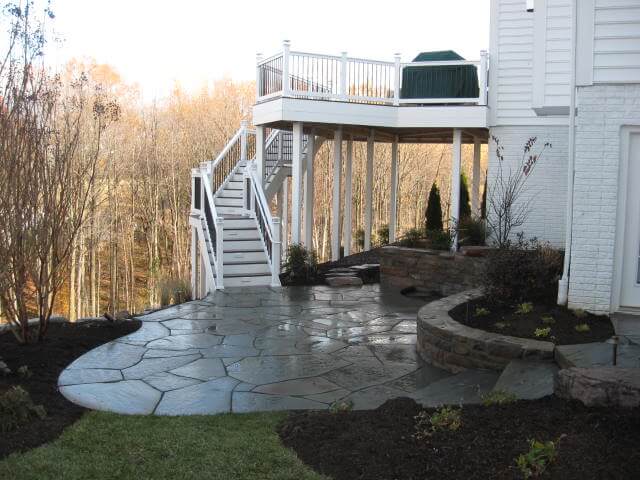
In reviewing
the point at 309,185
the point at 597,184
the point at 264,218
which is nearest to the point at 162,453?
the point at 597,184

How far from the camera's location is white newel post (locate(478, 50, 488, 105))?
1306 centimetres

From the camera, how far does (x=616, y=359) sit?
527cm

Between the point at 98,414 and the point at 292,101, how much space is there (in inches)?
353

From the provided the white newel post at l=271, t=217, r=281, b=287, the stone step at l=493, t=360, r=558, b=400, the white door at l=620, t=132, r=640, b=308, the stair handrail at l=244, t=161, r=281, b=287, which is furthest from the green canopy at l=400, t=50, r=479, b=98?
the stone step at l=493, t=360, r=558, b=400

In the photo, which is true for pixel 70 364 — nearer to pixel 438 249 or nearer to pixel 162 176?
pixel 438 249

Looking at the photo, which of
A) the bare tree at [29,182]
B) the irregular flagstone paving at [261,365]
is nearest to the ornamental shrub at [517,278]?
the irregular flagstone paving at [261,365]

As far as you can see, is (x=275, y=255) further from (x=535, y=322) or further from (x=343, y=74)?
(x=535, y=322)

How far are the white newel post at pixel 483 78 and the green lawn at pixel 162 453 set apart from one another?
32.3ft

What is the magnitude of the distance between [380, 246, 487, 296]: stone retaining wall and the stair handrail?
2.07m

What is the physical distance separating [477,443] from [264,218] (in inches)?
374

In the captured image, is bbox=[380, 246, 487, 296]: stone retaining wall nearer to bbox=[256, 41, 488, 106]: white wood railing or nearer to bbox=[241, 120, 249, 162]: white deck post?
bbox=[256, 41, 488, 106]: white wood railing

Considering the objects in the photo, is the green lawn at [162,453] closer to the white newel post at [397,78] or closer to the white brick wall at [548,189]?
the white brick wall at [548,189]

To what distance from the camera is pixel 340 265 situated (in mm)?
14953

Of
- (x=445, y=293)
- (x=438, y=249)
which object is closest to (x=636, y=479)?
(x=445, y=293)
